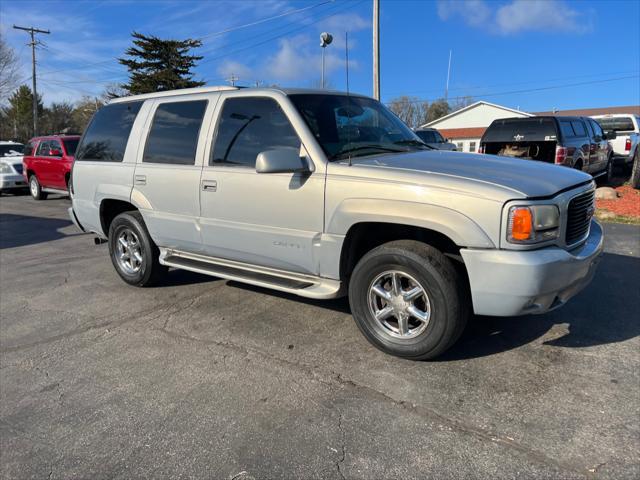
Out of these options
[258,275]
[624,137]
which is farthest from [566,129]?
[258,275]

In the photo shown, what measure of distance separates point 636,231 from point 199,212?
7.08m

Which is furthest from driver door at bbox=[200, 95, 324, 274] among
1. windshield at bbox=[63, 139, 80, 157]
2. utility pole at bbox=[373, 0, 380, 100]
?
utility pole at bbox=[373, 0, 380, 100]

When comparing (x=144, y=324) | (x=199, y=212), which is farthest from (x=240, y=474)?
(x=199, y=212)

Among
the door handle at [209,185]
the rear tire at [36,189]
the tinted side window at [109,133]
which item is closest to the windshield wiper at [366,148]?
the door handle at [209,185]

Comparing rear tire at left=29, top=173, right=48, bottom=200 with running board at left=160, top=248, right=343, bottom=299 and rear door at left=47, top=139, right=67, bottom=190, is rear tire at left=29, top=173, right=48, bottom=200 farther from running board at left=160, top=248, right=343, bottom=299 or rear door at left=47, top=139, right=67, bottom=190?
running board at left=160, top=248, right=343, bottom=299

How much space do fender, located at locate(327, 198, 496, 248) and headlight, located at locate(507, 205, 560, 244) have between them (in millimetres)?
156

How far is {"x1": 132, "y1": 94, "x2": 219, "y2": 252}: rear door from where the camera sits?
449 cm

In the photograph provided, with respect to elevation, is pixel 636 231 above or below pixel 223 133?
below

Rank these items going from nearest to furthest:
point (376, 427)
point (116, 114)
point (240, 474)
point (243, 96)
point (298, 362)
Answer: point (240, 474) → point (376, 427) → point (298, 362) → point (243, 96) → point (116, 114)

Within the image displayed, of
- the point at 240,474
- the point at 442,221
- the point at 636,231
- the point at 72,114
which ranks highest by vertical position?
the point at 72,114

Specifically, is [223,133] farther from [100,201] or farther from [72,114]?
[72,114]

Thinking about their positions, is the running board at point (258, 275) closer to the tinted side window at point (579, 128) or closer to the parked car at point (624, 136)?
the tinted side window at point (579, 128)

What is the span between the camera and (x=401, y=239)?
3.54 m

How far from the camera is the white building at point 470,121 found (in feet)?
170
